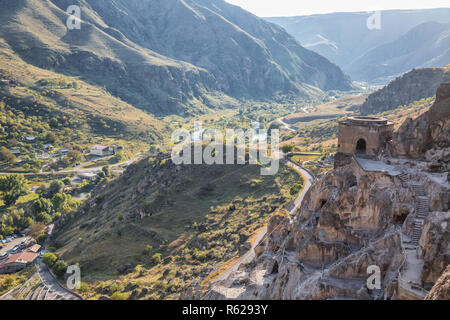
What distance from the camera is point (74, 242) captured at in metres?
71.4

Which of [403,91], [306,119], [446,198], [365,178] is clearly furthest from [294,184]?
[306,119]

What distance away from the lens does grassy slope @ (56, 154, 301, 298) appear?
55.4m

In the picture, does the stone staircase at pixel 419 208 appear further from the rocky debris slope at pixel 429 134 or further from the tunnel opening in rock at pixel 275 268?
the tunnel opening in rock at pixel 275 268

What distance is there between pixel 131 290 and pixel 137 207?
28072 millimetres

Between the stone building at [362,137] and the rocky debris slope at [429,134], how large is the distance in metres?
2.11

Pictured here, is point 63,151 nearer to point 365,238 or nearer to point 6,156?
point 6,156

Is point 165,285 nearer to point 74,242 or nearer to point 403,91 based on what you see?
point 74,242

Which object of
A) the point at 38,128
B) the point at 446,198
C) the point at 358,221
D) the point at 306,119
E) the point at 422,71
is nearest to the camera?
the point at 446,198

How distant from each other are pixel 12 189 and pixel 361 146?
4092 inches

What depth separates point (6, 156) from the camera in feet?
408

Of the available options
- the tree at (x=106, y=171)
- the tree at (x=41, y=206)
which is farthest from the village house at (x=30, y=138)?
the tree at (x=41, y=206)

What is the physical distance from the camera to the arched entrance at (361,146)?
1313 inches

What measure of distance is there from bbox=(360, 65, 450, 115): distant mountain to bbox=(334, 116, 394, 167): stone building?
111084mm

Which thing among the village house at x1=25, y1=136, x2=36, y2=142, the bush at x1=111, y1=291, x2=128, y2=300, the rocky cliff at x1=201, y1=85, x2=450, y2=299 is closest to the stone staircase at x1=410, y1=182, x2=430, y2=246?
the rocky cliff at x1=201, y1=85, x2=450, y2=299
